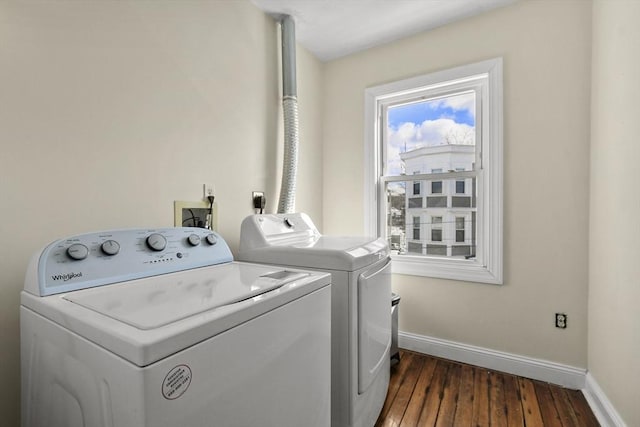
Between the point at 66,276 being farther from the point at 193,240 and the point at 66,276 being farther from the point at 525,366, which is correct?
the point at 525,366

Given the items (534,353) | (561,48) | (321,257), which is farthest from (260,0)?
(534,353)

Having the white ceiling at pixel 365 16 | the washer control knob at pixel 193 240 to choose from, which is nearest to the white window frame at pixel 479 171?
the white ceiling at pixel 365 16

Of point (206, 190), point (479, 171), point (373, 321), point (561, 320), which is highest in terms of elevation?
point (479, 171)

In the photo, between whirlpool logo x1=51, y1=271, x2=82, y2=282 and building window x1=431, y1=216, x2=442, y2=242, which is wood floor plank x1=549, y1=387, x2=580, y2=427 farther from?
whirlpool logo x1=51, y1=271, x2=82, y2=282

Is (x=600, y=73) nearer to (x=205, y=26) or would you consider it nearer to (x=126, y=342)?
(x=205, y=26)

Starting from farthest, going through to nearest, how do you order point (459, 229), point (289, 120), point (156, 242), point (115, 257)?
point (459, 229) → point (289, 120) → point (156, 242) → point (115, 257)

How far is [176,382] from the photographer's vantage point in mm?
551

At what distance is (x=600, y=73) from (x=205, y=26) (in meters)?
2.16

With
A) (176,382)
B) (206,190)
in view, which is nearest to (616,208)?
(176,382)

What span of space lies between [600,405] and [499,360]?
0.51 m

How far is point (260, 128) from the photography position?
1.97 meters

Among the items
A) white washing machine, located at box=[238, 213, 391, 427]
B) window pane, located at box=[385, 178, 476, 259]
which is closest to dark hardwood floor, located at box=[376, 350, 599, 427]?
white washing machine, located at box=[238, 213, 391, 427]

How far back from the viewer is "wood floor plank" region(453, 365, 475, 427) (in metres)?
1.52

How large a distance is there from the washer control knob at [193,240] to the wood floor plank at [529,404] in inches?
71.8
